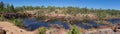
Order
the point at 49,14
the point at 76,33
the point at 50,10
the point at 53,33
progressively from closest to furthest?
the point at 76,33
the point at 53,33
the point at 49,14
the point at 50,10

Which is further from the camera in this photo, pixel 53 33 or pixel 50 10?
pixel 50 10

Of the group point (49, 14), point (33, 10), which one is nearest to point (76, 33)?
point (49, 14)

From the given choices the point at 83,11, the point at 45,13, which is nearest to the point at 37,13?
the point at 45,13

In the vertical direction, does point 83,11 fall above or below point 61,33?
below

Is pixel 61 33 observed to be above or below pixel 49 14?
above

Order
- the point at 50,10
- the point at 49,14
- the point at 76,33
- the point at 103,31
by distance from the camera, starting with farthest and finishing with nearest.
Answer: the point at 50,10 < the point at 49,14 < the point at 103,31 < the point at 76,33

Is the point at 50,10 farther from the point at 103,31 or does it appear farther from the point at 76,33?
the point at 76,33

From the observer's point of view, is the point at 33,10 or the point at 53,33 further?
the point at 33,10

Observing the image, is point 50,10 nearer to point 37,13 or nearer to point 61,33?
point 37,13

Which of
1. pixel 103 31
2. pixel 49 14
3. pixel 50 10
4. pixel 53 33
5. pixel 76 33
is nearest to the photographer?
pixel 76 33
